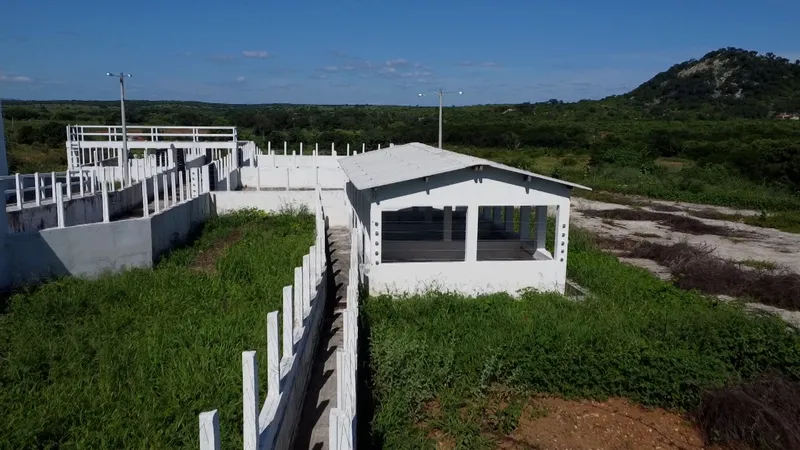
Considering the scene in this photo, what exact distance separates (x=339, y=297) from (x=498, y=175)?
12.0 feet

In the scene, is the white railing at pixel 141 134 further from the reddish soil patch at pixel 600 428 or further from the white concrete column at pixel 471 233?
the reddish soil patch at pixel 600 428

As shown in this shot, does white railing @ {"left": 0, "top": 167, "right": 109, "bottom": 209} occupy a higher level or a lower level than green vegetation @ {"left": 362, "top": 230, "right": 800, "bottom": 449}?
higher

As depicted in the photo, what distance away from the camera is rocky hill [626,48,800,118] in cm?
9471

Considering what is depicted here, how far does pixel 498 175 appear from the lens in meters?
11.7

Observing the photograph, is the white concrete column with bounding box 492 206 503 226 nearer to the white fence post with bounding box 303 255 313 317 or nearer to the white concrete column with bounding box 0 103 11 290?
the white fence post with bounding box 303 255 313 317

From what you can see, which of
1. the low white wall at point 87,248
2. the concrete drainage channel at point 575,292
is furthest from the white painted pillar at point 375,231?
the low white wall at point 87,248

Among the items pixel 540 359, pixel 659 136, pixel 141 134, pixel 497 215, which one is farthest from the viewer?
pixel 659 136

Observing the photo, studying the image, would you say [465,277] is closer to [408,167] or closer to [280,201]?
[408,167]

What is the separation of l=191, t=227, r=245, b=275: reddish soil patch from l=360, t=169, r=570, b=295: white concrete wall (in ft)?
10.5

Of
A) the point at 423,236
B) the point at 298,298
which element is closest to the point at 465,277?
the point at 423,236

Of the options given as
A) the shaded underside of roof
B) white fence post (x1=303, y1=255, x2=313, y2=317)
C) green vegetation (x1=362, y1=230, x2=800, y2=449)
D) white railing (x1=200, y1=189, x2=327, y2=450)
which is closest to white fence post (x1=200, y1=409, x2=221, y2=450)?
white railing (x1=200, y1=189, x2=327, y2=450)

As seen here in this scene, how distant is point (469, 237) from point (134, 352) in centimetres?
623

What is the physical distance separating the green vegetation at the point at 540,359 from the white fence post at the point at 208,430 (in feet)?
10.4

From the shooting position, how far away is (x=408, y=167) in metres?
13.1
